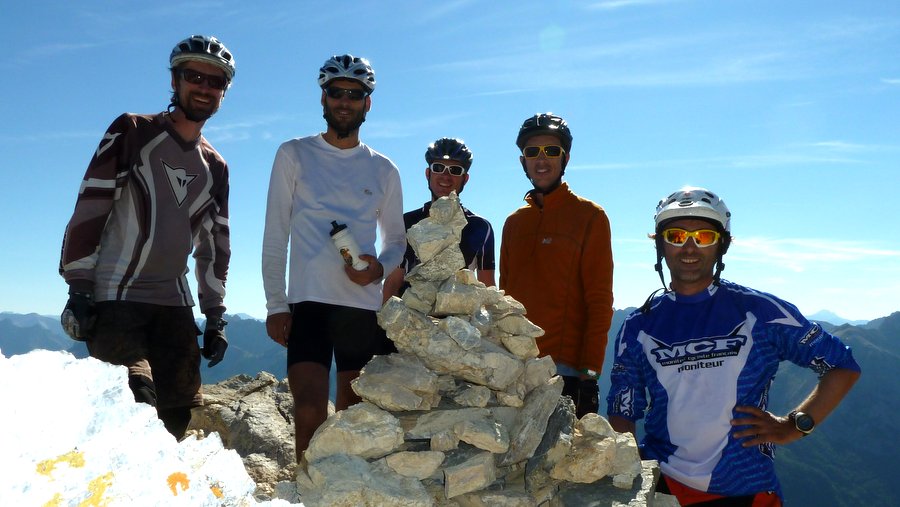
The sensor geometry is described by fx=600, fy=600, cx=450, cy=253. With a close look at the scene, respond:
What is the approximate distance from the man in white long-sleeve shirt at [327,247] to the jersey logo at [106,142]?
1.71m

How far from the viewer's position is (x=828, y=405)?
5809 millimetres

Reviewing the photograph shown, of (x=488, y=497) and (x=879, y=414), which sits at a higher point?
(x=488, y=497)

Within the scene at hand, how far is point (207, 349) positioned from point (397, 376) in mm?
3210

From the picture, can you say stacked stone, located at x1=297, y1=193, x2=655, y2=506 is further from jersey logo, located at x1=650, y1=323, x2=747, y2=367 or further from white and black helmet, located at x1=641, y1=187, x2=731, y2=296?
white and black helmet, located at x1=641, y1=187, x2=731, y2=296

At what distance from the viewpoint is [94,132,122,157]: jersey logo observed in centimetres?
649

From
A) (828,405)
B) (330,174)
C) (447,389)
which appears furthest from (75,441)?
(828,405)

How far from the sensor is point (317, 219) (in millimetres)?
6984

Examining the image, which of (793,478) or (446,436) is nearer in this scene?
(446,436)

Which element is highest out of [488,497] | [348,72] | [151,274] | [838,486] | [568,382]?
[348,72]

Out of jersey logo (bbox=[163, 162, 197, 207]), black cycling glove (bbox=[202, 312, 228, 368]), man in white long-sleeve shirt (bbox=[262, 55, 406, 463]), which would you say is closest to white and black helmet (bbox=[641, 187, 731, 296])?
man in white long-sleeve shirt (bbox=[262, 55, 406, 463])

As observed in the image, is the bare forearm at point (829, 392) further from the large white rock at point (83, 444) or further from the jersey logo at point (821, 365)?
the large white rock at point (83, 444)

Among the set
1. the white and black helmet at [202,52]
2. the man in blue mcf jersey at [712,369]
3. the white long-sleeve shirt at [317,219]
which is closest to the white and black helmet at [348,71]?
the white long-sleeve shirt at [317,219]

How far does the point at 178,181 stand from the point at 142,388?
2390mm

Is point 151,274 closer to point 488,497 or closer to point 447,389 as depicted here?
point 447,389
